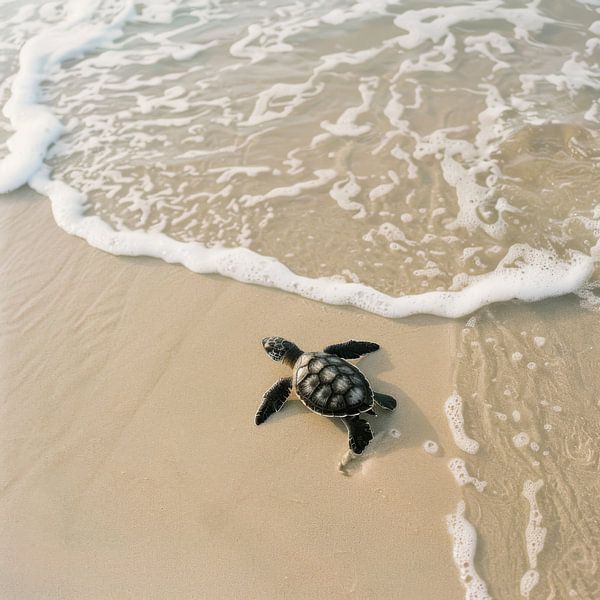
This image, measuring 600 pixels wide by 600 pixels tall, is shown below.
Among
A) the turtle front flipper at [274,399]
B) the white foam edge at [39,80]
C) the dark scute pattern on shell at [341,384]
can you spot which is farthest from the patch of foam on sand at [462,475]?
the white foam edge at [39,80]

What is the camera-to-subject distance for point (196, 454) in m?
3.32

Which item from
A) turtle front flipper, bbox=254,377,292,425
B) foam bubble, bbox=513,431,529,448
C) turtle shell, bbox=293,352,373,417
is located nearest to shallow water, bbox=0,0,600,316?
turtle shell, bbox=293,352,373,417

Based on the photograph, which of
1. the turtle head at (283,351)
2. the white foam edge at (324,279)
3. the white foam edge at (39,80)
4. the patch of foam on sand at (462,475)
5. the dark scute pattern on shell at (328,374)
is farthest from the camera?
the white foam edge at (39,80)

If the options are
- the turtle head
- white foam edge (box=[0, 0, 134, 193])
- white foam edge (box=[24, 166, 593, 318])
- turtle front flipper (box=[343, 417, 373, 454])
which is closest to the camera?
turtle front flipper (box=[343, 417, 373, 454])

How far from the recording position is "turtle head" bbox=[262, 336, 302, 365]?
362cm

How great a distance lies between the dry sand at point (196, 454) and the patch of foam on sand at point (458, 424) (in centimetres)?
6

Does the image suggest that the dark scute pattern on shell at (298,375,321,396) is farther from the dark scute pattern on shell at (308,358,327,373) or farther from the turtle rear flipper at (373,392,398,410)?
the turtle rear flipper at (373,392,398,410)

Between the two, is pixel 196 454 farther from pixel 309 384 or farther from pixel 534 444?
pixel 534 444

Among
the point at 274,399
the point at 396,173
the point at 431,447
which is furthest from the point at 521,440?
the point at 396,173

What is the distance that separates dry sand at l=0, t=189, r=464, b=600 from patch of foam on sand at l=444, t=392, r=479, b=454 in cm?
6

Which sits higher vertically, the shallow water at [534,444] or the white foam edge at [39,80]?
the white foam edge at [39,80]

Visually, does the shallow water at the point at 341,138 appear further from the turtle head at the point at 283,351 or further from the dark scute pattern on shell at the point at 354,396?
the dark scute pattern on shell at the point at 354,396

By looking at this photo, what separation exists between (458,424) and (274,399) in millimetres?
1195

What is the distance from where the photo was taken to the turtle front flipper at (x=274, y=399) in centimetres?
343
